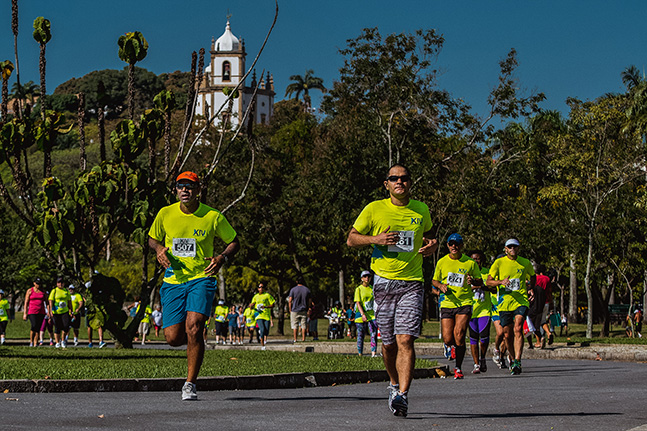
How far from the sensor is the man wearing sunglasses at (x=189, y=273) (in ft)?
29.2

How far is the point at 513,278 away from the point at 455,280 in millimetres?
1255

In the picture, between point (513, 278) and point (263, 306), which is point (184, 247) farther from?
point (263, 306)

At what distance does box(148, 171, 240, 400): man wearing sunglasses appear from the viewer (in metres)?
8.91

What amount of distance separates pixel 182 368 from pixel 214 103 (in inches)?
5597

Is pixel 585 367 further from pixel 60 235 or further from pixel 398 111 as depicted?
pixel 398 111

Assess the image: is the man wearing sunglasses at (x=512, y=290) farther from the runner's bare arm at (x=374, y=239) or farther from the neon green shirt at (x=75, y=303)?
the neon green shirt at (x=75, y=303)

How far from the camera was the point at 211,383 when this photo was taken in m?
11.3

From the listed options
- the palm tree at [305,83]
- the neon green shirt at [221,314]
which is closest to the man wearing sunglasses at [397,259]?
the neon green shirt at [221,314]

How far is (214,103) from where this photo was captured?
154 m

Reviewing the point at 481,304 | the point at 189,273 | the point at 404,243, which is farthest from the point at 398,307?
the point at 481,304

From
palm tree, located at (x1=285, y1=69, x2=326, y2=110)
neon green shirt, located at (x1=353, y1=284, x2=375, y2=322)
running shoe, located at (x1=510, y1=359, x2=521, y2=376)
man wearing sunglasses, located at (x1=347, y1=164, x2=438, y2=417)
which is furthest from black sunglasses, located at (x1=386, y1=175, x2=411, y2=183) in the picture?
palm tree, located at (x1=285, y1=69, x2=326, y2=110)

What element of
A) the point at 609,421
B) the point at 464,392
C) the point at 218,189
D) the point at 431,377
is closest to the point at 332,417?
the point at 609,421

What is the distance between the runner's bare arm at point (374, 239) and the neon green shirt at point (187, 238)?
1.26 meters

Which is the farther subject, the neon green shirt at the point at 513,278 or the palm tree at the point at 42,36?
the palm tree at the point at 42,36
